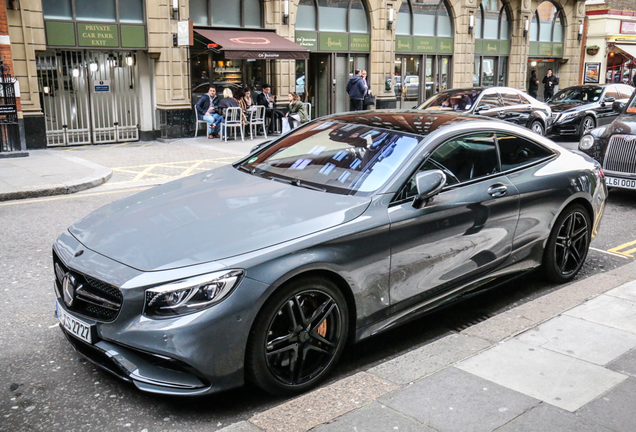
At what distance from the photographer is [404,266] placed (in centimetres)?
420

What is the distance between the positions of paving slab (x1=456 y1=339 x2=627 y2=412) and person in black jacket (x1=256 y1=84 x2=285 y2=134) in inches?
638

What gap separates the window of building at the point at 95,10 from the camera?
16266mm

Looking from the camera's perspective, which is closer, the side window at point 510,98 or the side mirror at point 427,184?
the side mirror at point 427,184

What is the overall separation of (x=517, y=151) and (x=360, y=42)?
19.3 meters

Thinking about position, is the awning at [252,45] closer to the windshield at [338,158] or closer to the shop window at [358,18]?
the shop window at [358,18]

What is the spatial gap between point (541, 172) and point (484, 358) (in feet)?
6.97

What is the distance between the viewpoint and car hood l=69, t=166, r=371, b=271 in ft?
11.6

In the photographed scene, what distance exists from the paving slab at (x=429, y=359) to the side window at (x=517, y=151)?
1587 mm

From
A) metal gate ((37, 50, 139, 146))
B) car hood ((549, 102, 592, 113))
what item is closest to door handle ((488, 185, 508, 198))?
metal gate ((37, 50, 139, 146))

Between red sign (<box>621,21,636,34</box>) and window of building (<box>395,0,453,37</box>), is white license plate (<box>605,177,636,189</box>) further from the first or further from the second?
red sign (<box>621,21,636,34</box>)

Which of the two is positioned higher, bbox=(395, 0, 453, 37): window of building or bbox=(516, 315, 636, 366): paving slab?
bbox=(395, 0, 453, 37): window of building

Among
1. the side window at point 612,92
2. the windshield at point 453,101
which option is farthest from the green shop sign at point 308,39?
the side window at point 612,92

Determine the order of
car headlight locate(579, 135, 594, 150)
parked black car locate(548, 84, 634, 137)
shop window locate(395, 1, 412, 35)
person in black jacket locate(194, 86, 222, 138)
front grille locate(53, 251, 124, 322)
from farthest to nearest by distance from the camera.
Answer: shop window locate(395, 1, 412, 35) → parked black car locate(548, 84, 634, 137) → person in black jacket locate(194, 86, 222, 138) → car headlight locate(579, 135, 594, 150) → front grille locate(53, 251, 124, 322)

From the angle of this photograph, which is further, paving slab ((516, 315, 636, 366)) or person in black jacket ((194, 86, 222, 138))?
person in black jacket ((194, 86, 222, 138))
